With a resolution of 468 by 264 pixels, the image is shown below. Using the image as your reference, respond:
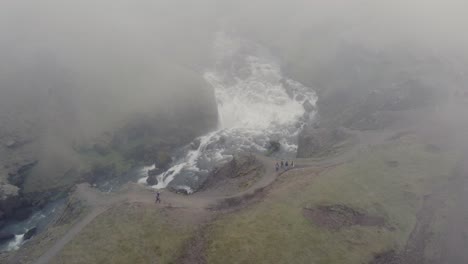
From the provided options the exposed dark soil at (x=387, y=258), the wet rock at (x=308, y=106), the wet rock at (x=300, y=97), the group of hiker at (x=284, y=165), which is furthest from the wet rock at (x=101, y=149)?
the exposed dark soil at (x=387, y=258)

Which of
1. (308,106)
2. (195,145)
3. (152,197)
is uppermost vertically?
(308,106)

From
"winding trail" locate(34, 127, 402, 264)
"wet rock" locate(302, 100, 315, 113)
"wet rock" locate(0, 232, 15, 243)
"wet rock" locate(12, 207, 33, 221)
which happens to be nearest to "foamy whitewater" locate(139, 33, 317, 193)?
"wet rock" locate(302, 100, 315, 113)

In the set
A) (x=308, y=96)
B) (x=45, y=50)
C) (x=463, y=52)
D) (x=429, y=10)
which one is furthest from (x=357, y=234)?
Answer: (x=429, y=10)

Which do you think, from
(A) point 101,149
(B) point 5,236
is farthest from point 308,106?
(B) point 5,236

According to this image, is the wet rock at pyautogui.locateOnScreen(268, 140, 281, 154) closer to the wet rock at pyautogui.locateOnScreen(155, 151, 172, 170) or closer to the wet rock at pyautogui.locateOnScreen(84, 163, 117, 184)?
the wet rock at pyautogui.locateOnScreen(155, 151, 172, 170)

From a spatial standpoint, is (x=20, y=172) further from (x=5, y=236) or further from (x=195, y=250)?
(x=195, y=250)

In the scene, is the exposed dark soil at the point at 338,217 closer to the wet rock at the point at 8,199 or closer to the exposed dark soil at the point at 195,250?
the exposed dark soil at the point at 195,250
